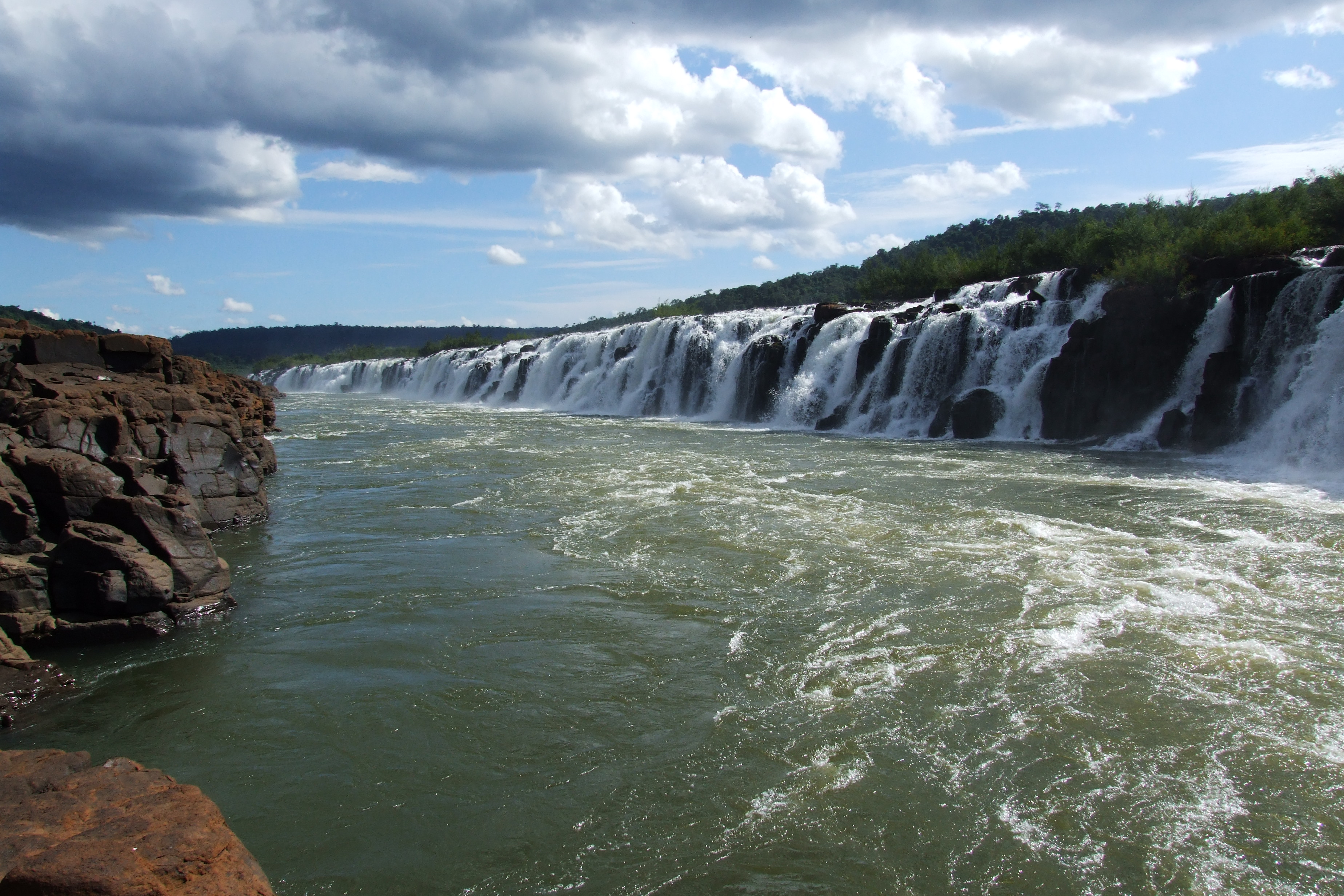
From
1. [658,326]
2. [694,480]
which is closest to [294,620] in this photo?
[694,480]

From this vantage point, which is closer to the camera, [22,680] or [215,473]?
[22,680]

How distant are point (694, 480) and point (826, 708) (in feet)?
30.2

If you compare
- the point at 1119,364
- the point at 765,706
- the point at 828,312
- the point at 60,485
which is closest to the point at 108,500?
the point at 60,485

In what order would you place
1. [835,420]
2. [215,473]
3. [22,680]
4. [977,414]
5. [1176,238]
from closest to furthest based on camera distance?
[22,680]
[215,473]
[977,414]
[1176,238]
[835,420]

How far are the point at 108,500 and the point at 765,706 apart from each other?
5.78 m

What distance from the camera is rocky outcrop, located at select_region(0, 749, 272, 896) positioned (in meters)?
2.48

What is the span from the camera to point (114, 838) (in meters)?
2.73

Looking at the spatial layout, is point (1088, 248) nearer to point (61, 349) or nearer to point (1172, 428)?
point (1172, 428)

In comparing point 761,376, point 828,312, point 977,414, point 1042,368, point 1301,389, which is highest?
point 828,312

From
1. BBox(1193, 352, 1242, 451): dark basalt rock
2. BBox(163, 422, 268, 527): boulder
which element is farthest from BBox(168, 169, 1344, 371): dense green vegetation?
BBox(163, 422, 268, 527): boulder

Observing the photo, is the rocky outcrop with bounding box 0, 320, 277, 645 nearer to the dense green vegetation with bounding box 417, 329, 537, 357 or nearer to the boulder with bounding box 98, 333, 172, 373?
the boulder with bounding box 98, 333, 172, 373

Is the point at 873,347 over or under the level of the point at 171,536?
over

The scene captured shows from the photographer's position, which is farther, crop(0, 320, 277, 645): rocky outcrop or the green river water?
crop(0, 320, 277, 645): rocky outcrop

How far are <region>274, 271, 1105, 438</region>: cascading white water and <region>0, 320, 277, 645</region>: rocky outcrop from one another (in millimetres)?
17040
